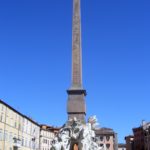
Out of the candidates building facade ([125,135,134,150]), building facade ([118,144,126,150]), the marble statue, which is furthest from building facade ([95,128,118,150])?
the marble statue

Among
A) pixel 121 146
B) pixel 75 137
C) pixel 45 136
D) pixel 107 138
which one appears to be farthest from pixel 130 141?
pixel 75 137

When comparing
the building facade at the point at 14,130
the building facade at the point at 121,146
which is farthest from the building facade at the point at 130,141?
the building facade at the point at 14,130

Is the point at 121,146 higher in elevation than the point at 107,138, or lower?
lower

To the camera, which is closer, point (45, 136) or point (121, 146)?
point (45, 136)

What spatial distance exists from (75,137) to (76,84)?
3.22 meters

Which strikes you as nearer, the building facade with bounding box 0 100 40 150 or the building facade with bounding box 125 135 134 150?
the building facade with bounding box 0 100 40 150

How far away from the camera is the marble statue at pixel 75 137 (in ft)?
74.9

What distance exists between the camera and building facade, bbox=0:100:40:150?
4234 cm

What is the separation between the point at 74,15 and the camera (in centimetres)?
2542

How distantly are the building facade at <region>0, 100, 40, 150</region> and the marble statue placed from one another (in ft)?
45.5

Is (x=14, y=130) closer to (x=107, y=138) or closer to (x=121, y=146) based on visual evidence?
(x=107, y=138)

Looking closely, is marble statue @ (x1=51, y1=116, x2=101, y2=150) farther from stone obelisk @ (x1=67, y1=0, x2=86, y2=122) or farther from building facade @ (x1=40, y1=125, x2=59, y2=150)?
building facade @ (x1=40, y1=125, x2=59, y2=150)

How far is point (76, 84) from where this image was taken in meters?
23.8

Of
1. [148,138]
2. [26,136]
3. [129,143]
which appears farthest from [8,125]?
[129,143]
